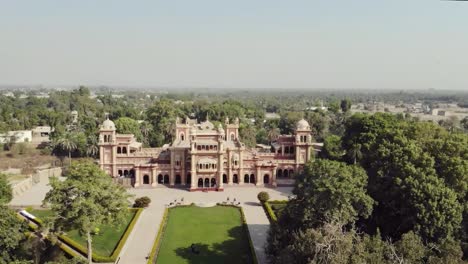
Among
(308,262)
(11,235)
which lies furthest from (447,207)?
(11,235)

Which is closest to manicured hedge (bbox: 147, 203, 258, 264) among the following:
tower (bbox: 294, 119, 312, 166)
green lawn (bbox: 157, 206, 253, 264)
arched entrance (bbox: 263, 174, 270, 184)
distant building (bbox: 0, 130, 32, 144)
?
green lawn (bbox: 157, 206, 253, 264)

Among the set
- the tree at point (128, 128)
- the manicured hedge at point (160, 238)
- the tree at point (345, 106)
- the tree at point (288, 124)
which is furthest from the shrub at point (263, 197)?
the tree at point (345, 106)

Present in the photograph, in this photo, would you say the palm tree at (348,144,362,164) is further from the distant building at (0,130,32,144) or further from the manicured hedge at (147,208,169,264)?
the distant building at (0,130,32,144)

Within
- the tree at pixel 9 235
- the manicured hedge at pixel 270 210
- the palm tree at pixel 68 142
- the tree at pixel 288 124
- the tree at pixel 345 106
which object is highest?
the tree at pixel 345 106

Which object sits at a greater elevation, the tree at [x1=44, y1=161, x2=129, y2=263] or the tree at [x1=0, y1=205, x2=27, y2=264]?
the tree at [x1=44, y1=161, x2=129, y2=263]

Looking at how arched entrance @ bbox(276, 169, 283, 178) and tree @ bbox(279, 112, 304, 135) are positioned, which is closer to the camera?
arched entrance @ bbox(276, 169, 283, 178)

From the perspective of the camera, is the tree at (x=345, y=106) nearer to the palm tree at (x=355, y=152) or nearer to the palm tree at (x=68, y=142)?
the palm tree at (x=355, y=152)

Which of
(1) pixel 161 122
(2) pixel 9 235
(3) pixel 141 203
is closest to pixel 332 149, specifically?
(3) pixel 141 203
